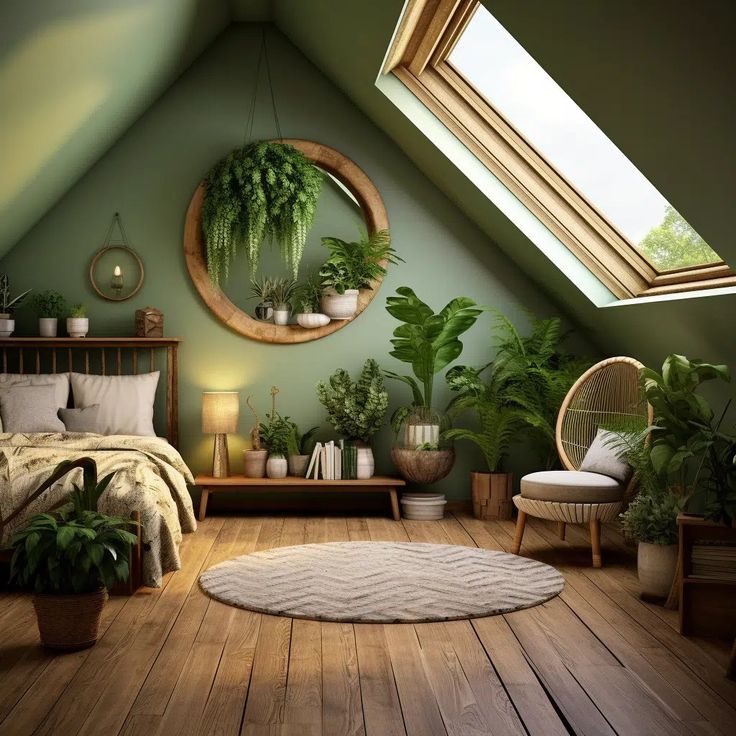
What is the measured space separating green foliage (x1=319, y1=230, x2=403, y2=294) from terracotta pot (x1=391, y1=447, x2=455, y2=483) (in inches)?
47.7

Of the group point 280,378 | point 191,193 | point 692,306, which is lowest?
point 280,378

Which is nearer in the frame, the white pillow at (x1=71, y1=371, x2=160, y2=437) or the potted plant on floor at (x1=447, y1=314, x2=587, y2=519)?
the white pillow at (x1=71, y1=371, x2=160, y2=437)

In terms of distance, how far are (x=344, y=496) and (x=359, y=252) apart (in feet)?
5.71

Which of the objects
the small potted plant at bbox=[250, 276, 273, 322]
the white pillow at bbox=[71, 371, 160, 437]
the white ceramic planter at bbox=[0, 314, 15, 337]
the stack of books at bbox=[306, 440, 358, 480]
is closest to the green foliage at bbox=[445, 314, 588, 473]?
the stack of books at bbox=[306, 440, 358, 480]

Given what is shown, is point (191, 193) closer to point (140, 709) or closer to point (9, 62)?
point (9, 62)

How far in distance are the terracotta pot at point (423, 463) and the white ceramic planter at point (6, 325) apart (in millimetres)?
2682

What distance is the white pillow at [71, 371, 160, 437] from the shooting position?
612 cm

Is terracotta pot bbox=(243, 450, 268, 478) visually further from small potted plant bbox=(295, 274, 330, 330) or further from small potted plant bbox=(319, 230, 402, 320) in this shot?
small potted plant bbox=(319, 230, 402, 320)

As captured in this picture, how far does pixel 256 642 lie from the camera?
12.1 feet

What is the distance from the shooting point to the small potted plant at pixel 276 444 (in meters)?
6.43

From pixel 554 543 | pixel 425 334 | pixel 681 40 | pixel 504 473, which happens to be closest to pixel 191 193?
pixel 425 334

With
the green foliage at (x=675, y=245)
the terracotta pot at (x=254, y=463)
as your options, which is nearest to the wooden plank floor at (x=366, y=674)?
the green foliage at (x=675, y=245)

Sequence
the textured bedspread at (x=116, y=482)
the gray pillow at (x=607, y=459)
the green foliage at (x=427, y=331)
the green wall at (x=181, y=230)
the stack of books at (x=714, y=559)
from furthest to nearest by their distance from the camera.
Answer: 1. the green wall at (x=181, y=230)
2. the green foliage at (x=427, y=331)
3. the gray pillow at (x=607, y=459)
4. the textured bedspread at (x=116, y=482)
5. the stack of books at (x=714, y=559)

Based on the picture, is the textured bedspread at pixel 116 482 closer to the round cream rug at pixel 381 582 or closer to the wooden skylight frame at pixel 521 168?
the round cream rug at pixel 381 582
